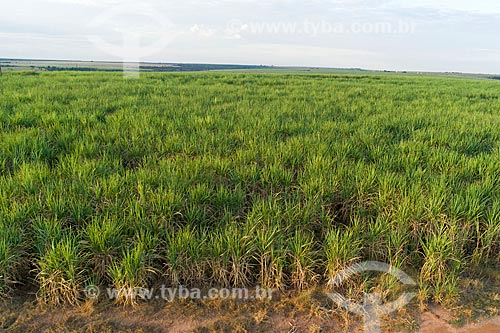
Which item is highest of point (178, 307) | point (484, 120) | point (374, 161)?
point (484, 120)

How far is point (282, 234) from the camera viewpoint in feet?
9.09

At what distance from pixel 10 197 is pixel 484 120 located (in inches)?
329

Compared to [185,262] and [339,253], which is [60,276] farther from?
[339,253]

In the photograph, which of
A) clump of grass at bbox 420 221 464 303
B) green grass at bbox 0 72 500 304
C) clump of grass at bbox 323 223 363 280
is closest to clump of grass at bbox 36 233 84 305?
green grass at bbox 0 72 500 304

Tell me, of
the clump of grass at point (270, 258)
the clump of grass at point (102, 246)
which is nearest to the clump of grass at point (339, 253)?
the clump of grass at point (270, 258)

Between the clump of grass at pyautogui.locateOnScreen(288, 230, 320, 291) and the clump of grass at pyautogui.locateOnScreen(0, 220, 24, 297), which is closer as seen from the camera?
the clump of grass at pyautogui.locateOnScreen(0, 220, 24, 297)

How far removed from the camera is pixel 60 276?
2307 millimetres

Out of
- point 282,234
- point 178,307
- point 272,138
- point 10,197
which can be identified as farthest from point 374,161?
point 10,197

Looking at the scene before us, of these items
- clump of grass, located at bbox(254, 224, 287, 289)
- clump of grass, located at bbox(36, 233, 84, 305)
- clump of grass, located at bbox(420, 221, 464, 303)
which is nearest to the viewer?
clump of grass, located at bbox(36, 233, 84, 305)

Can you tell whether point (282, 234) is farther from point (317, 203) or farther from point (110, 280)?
point (110, 280)

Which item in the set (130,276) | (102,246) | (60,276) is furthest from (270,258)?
(60,276)

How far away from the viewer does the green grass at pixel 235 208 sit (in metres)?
2.51

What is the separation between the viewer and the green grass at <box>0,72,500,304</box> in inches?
98.8

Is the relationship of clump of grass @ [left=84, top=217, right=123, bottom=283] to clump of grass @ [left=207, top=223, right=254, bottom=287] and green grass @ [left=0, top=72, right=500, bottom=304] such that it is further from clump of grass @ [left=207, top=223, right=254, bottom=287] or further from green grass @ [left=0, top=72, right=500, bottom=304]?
clump of grass @ [left=207, top=223, right=254, bottom=287]
